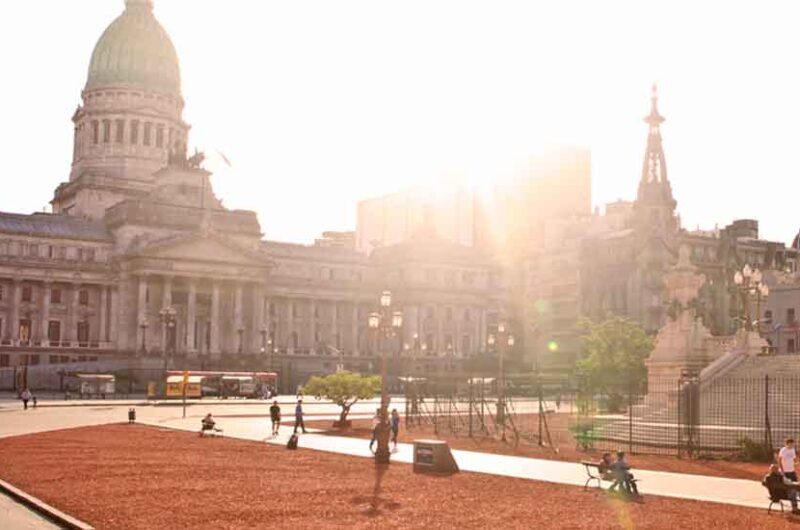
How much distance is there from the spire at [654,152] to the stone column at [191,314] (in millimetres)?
57833

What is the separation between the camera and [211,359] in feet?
362

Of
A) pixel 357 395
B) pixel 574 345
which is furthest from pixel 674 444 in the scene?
pixel 574 345

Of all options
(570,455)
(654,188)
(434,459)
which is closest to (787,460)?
(434,459)

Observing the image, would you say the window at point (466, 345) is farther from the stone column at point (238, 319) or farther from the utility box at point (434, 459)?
the utility box at point (434, 459)

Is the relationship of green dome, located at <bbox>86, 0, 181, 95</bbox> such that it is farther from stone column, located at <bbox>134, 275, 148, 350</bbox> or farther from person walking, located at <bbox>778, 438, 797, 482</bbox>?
person walking, located at <bbox>778, 438, 797, 482</bbox>

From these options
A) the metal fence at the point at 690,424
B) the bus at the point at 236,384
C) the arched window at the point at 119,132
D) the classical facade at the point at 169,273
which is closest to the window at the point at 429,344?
the classical facade at the point at 169,273

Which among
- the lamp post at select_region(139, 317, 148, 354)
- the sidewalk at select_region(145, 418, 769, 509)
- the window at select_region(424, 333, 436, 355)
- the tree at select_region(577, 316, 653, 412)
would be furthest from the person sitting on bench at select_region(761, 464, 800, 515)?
the window at select_region(424, 333, 436, 355)

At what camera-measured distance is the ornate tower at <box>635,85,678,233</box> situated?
125 metres

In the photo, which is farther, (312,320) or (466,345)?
(466,345)

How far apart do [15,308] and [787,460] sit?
324ft

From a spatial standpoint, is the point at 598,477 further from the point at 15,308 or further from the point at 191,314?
the point at 15,308

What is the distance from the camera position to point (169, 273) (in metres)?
112

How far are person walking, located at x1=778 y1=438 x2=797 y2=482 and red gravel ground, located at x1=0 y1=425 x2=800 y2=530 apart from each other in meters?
1.70

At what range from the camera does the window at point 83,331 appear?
372ft
